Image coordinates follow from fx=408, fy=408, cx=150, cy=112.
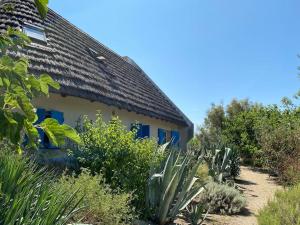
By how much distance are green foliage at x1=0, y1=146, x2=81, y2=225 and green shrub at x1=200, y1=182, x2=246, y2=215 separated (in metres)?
7.32

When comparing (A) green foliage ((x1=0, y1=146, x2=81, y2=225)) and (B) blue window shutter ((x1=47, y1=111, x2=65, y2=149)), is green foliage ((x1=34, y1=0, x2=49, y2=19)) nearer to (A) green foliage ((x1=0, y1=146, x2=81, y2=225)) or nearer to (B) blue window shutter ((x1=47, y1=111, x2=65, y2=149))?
(A) green foliage ((x1=0, y1=146, x2=81, y2=225))

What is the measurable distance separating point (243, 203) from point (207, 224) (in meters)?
2.25

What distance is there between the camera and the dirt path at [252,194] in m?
9.30

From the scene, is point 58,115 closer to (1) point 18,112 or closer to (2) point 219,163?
(2) point 219,163

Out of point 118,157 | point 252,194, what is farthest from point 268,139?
point 118,157

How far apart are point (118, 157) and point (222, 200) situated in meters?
4.00

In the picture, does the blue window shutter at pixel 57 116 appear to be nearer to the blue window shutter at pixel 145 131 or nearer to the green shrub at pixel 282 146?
the blue window shutter at pixel 145 131

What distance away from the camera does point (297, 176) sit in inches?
490

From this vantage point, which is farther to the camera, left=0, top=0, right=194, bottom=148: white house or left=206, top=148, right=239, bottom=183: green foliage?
left=206, top=148, right=239, bottom=183: green foliage

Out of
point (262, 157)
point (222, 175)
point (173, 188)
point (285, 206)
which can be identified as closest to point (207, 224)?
point (173, 188)

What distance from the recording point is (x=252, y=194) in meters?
13.4

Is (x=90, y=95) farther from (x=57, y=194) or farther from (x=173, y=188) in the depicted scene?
(x=57, y=194)

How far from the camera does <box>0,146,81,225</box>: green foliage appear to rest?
2734 millimetres

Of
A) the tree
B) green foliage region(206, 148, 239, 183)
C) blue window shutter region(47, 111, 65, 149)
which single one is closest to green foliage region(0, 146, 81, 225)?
the tree
